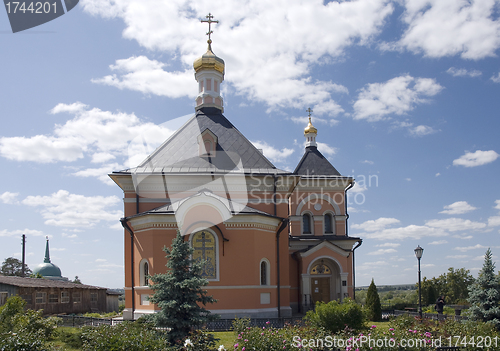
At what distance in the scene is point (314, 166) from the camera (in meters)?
27.0

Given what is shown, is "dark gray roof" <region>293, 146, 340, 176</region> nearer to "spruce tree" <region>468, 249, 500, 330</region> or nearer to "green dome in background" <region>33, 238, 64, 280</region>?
"spruce tree" <region>468, 249, 500, 330</region>

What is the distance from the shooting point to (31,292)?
989 inches

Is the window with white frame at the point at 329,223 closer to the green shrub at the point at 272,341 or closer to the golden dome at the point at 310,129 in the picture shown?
the golden dome at the point at 310,129

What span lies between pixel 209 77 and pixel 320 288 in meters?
14.0

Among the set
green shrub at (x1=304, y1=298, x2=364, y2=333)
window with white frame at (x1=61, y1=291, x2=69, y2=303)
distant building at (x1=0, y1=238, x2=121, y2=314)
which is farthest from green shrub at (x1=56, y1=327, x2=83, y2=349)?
window with white frame at (x1=61, y1=291, x2=69, y2=303)

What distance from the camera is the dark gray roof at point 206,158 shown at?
1934 cm

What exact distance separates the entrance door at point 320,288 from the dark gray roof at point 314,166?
270 inches

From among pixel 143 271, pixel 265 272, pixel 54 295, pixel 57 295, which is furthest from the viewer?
pixel 57 295

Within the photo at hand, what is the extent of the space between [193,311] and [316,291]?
14.2 metres

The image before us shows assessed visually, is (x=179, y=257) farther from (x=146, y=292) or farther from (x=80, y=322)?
(x=80, y=322)

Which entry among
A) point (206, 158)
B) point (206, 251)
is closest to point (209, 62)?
point (206, 158)

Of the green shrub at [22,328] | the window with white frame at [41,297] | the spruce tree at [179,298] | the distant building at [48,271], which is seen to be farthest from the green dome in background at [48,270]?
the spruce tree at [179,298]

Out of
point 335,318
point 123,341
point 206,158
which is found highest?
point 206,158

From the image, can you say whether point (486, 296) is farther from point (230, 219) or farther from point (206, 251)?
point (206, 251)
